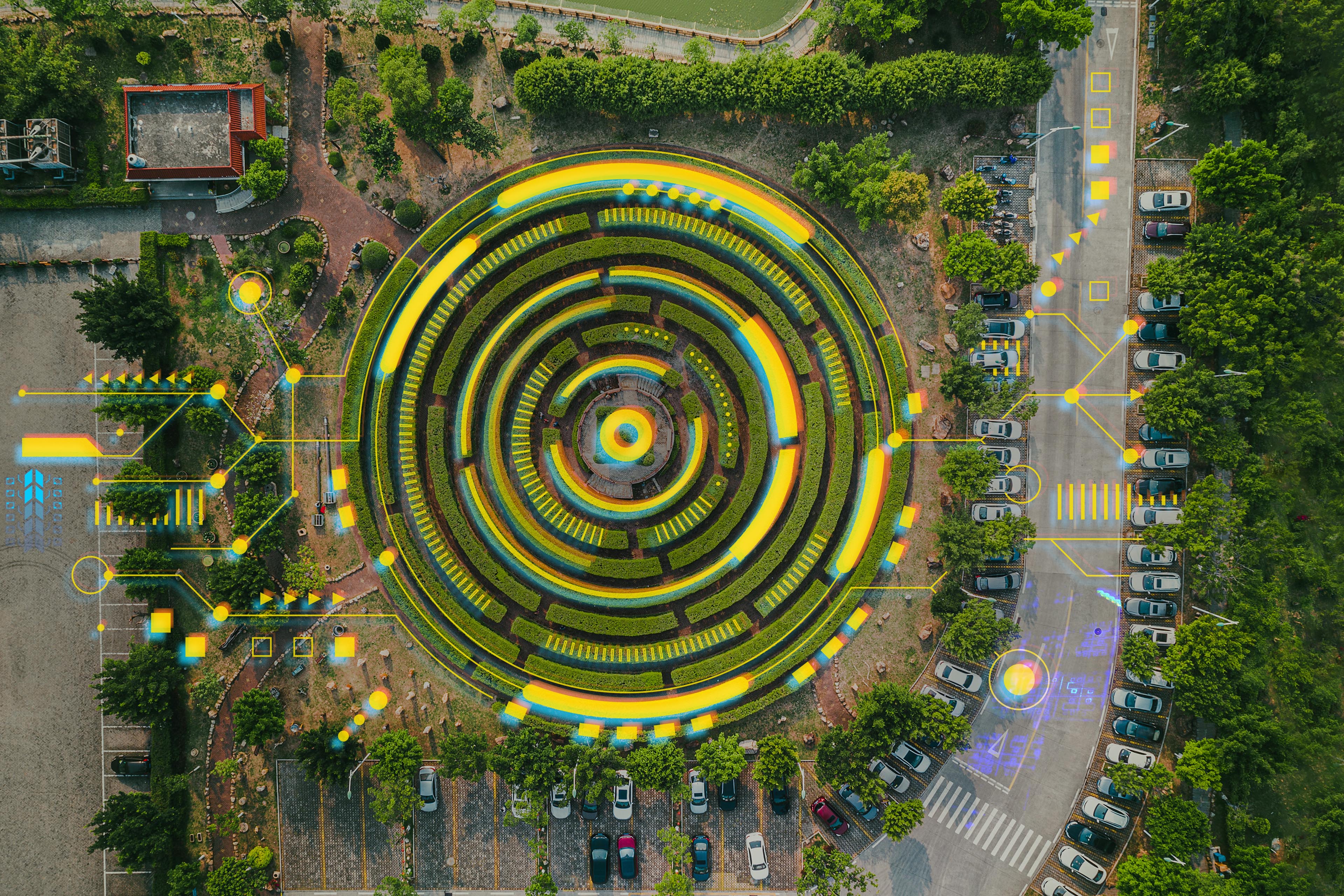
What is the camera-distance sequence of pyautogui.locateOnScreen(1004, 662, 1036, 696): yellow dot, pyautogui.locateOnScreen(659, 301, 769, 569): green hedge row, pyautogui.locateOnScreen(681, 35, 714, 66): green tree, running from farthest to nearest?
1. pyautogui.locateOnScreen(659, 301, 769, 569): green hedge row
2. pyautogui.locateOnScreen(1004, 662, 1036, 696): yellow dot
3. pyautogui.locateOnScreen(681, 35, 714, 66): green tree

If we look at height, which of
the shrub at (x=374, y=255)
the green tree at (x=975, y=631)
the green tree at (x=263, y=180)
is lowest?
the green tree at (x=975, y=631)

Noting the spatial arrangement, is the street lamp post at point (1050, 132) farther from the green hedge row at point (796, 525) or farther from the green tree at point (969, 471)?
the green hedge row at point (796, 525)

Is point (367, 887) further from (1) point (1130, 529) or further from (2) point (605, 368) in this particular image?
(1) point (1130, 529)

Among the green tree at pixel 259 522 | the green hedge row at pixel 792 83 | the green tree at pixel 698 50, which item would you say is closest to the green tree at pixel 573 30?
the green hedge row at pixel 792 83

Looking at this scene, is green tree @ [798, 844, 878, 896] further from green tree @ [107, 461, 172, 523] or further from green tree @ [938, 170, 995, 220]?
green tree @ [107, 461, 172, 523]

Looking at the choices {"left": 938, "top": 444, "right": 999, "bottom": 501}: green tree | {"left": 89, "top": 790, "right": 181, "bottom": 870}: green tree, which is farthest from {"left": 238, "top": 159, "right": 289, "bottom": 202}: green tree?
{"left": 938, "top": 444, "right": 999, "bottom": 501}: green tree
